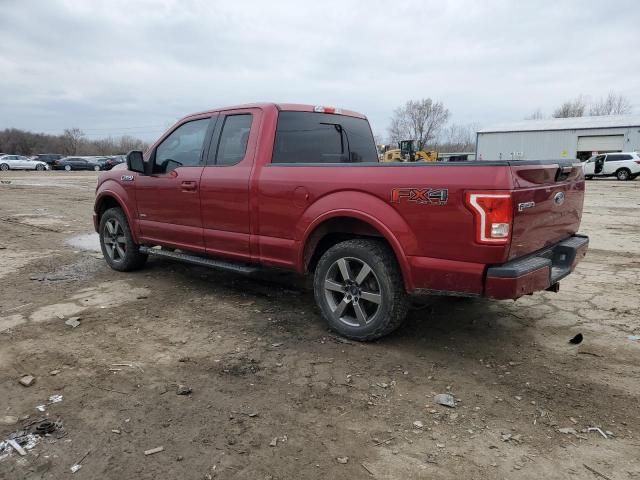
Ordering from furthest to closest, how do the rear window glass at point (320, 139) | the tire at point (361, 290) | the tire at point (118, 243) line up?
1. the tire at point (118, 243)
2. the rear window glass at point (320, 139)
3. the tire at point (361, 290)

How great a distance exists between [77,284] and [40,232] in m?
4.60

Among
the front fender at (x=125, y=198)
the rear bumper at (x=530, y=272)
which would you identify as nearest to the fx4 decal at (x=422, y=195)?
the rear bumper at (x=530, y=272)

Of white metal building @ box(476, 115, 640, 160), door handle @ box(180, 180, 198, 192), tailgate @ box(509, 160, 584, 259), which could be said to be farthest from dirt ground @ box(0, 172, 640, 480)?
white metal building @ box(476, 115, 640, 160)

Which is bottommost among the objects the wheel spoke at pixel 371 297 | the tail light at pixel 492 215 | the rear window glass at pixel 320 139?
the wheel spoke at pixel 371 297

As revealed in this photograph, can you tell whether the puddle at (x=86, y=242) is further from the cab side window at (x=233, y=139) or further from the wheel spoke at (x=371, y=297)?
the wheel spoke at (x=371, y=297)

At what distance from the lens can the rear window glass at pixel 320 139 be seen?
4.70 m

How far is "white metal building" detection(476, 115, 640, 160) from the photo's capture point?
41938mm

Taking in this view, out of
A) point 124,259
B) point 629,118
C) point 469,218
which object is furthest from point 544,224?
point 629,118

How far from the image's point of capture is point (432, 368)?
356 centimetres

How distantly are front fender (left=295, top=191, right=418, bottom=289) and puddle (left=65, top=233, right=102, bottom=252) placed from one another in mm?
5208

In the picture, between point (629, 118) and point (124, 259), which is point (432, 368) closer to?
point (124, 259)

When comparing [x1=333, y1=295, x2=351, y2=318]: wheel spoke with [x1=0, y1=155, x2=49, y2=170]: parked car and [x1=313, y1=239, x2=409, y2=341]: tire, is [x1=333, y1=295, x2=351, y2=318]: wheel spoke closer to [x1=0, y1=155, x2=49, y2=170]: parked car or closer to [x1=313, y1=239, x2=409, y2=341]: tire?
[x1=313, y1=239, x2=409, y2=341]: tire

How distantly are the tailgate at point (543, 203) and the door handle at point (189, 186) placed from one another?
3.21 m

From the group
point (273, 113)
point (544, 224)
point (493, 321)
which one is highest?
point (273, 113)
